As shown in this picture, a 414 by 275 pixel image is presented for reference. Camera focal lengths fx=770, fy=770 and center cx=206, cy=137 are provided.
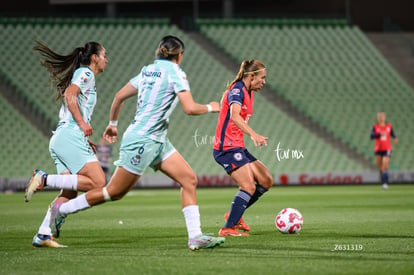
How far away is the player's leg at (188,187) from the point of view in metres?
7.68

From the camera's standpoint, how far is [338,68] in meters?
31.2

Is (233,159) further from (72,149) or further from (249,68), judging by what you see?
(72,149)

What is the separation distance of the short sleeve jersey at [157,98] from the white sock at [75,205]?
0.88m

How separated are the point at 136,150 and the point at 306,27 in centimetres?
2643

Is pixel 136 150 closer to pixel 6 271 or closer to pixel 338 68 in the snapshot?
pixel 6 271

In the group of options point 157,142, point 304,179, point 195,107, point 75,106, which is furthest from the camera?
point 304,179

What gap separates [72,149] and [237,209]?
2.30 m

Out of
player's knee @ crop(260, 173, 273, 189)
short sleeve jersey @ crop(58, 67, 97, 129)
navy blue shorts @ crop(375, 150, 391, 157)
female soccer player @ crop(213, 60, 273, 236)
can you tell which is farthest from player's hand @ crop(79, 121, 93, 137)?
navy blue shorts @ crop(375, 150, 391, 157)

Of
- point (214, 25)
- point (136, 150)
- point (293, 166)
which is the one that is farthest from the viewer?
point (214, 25)

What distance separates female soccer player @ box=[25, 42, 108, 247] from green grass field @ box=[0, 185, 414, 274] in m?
0.67

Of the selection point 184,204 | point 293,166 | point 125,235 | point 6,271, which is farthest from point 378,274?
point 293,166

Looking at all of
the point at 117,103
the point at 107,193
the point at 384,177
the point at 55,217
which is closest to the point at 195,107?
the point at 117,103

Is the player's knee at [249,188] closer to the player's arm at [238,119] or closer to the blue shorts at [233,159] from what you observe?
the blue shorts at [233,159]

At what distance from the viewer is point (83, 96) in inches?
340
